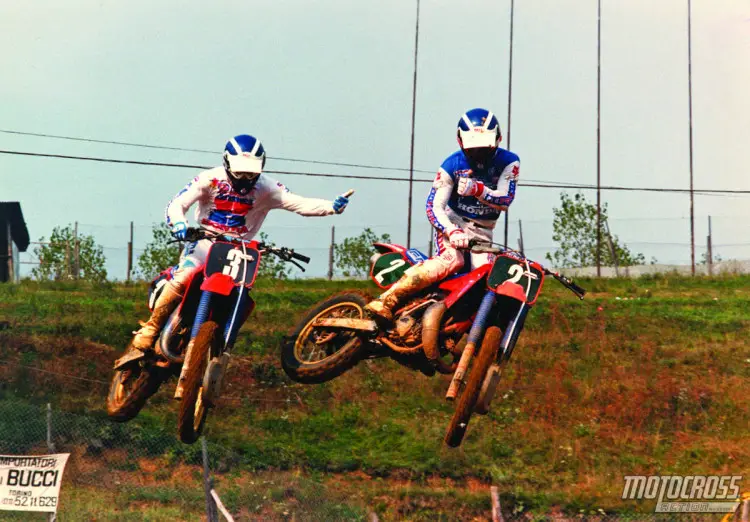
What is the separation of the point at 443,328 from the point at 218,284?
8.45ft

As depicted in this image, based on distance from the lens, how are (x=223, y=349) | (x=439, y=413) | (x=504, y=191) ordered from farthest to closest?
(x=439, y=413) → (x=504, y=191) → (x=223, y=349)

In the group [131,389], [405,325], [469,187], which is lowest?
[131,389]

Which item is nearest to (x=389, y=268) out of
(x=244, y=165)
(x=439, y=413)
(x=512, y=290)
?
(x=512, y=290)

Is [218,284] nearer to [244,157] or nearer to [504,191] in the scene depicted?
[244,157]

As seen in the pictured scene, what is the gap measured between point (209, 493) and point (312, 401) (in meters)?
11.1

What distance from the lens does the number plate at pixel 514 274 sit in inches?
528

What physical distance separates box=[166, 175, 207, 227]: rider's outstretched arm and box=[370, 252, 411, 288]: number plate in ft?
7.68

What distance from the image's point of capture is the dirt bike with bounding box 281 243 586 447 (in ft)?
42.8

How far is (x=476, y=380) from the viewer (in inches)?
508

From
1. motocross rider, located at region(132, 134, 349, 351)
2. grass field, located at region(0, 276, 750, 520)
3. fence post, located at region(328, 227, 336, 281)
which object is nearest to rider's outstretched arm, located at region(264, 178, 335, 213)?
motocross rider, located at region(132, 134, 349, 351)

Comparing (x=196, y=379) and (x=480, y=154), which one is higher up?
(x=480, y=154)

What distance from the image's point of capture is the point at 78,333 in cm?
3300

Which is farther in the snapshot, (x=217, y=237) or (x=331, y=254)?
(x=331, y=254)

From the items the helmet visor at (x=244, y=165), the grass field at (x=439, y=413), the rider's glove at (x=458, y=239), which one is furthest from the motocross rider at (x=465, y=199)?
the grass field at (x=439, y=413)
